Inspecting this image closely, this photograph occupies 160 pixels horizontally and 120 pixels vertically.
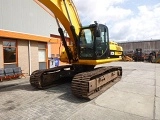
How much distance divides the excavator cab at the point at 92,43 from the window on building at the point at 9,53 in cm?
562

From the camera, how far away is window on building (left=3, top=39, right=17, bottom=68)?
11.2 m

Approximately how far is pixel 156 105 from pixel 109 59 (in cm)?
346

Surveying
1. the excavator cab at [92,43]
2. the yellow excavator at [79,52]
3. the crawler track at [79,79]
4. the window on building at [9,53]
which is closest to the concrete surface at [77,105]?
the crawler track at [79,79]

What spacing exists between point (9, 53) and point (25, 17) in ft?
15.3

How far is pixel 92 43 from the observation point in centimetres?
765

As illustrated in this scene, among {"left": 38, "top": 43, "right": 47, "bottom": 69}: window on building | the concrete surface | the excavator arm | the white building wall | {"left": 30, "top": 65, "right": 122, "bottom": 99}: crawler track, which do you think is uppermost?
the white building wall

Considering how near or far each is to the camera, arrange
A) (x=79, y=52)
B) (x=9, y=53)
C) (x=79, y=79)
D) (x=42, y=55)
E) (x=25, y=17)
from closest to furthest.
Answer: (x=79, y=79)
(x=79, y=52)
(x=9, y=53)
(x=42, y=55)
(x=25, y=17)

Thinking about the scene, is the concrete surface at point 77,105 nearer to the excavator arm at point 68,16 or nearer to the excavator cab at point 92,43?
the excavator cab at point 92,43

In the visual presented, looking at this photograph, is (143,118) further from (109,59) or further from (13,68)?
(13,68)

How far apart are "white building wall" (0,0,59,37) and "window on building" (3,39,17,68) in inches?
78.1

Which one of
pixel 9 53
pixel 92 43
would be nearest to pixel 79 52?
pixel 92 43

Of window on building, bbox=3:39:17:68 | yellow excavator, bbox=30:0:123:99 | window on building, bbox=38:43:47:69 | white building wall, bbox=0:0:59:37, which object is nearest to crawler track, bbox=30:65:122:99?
yellow excavator, bbox=30:0:123:99

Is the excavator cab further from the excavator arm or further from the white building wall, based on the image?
the white building wall

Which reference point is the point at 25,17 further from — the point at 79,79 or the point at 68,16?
the point at 79,79
